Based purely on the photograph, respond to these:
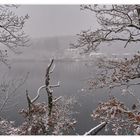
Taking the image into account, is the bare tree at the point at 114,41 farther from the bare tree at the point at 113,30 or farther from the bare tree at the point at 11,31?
the bare tree at the point at 11,31

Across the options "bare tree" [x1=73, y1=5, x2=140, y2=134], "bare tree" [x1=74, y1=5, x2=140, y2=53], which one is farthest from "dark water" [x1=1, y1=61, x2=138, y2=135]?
"bare tree" [x1=74, y1=5, x2=140, y2=53]

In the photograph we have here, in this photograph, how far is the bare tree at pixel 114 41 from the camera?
3.10m

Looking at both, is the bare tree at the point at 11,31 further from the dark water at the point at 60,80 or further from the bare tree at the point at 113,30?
the bare tree at the point at 113,30

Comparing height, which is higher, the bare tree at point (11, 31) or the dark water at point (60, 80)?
the bare tree at point (11, 31)

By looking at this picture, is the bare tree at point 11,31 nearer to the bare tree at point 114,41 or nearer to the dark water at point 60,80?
the dark water at point 60,80

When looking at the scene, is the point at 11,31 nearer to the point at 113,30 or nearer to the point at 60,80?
the point at 60,80

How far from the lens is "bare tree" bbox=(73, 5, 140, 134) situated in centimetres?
310

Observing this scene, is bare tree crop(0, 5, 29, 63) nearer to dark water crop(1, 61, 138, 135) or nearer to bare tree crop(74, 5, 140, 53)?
dark water crop(1, 61, 138, 135)

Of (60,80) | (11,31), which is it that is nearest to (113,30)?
(60,80)

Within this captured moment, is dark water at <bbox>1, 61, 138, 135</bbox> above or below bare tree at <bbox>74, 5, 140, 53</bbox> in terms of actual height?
below

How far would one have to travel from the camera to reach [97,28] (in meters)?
3.22

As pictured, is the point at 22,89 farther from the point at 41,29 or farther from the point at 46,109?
the point at 41,29

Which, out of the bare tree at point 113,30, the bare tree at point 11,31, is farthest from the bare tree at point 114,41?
the bare tree at point 11,31

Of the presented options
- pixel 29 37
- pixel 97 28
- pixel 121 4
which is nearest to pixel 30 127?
pixel 29 37
